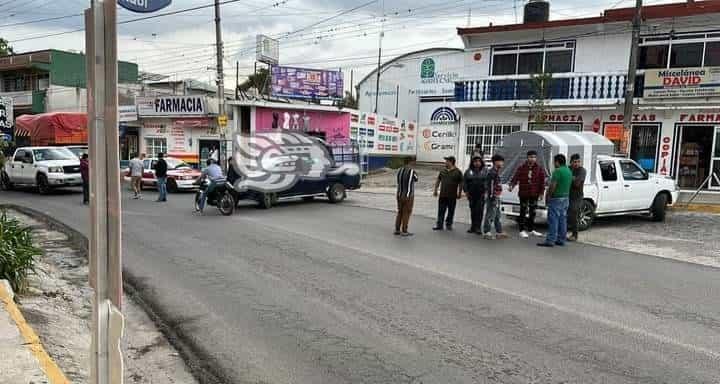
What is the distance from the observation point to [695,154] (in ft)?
60.7

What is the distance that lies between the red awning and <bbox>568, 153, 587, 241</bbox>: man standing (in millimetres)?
22753

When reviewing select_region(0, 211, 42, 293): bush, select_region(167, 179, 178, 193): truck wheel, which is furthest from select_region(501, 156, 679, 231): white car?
select_region(167, 179, 178, 193): truck wheel

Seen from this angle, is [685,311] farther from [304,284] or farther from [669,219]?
[669,219]

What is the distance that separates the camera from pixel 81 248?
971cm

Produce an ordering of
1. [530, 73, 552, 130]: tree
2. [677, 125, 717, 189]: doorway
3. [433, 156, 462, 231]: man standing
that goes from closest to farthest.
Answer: [433, 156, 462, 231]: man standing
[677, 125, 717, 189]: doorway
[530, 73, 552, 130]: tree

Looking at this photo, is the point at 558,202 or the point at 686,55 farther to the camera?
the point at 686,55

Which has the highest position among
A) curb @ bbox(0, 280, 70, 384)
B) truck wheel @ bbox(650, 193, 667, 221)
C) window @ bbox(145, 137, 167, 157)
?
window @ bbox(145, 137, 167, 157)

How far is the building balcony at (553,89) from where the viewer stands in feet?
61.8

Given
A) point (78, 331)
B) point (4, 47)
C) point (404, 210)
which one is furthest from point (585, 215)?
point (4, 47)

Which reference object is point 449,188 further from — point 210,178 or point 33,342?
point 33,342

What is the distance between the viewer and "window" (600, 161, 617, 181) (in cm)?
1245

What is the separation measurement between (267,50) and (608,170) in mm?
21152

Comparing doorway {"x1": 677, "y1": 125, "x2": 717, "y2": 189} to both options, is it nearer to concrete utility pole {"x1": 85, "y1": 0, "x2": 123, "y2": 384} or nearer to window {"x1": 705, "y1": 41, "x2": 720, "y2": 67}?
window {"x1": 705, "y1": 41, "x2": 720, "y2": 67}

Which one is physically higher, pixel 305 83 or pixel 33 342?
pixel 305 83
